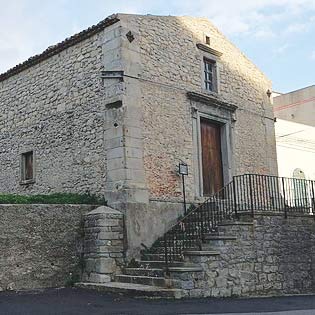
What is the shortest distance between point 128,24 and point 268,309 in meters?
7.82

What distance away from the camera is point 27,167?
15.1 metres

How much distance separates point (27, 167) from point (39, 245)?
463cm

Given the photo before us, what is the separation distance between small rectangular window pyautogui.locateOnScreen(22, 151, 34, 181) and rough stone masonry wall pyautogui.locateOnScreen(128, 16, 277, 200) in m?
4.16

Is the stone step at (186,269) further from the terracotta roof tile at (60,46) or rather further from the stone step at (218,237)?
the terracotta roof tile at (60,46)

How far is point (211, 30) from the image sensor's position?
623 inches

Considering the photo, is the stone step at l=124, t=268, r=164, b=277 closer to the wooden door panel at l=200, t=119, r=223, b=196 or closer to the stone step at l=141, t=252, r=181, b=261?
the stone step at l=141, t=252, r=181, b=261

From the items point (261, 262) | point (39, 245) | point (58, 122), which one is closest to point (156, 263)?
point (261, 262)

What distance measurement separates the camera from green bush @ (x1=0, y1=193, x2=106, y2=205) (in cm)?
1113

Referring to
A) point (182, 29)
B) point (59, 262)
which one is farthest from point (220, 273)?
point (182, 29)

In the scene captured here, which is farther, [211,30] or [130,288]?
[211,30]

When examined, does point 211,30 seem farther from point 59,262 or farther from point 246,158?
point 59,262

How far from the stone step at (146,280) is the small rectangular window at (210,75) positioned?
6.83 m

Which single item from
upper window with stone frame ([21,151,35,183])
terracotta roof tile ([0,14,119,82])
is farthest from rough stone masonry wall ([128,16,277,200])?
upper window with stone frame ([21,151,35,183])

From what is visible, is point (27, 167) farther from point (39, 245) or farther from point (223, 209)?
point (223, 209)
